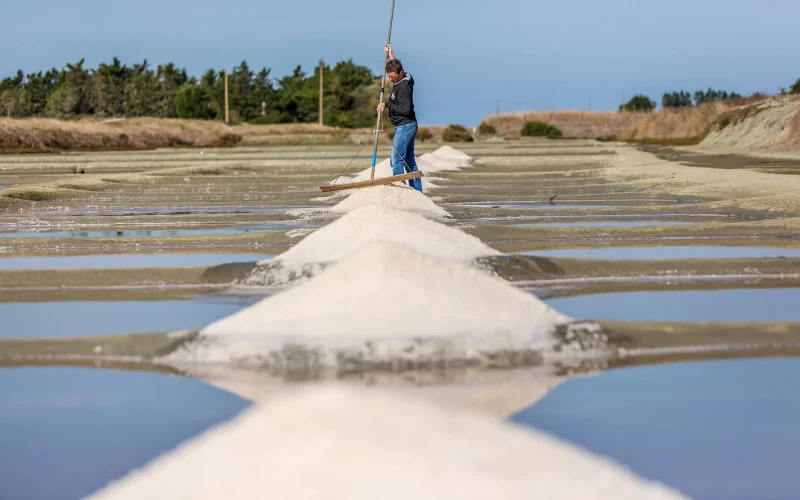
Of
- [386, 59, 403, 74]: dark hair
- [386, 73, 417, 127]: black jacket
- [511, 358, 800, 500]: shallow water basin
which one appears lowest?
[511, 358, 800, 500]: shallow water basin

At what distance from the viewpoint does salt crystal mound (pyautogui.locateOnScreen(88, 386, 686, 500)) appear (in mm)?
2121

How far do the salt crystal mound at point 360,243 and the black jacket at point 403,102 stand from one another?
10.4ft

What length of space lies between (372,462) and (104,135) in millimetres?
28509

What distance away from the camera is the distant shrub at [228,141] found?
1319 inches

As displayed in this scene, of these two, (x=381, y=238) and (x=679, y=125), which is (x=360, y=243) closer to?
(x=381, y=238)

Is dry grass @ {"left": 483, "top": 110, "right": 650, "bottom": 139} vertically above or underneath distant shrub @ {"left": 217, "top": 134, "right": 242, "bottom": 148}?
above

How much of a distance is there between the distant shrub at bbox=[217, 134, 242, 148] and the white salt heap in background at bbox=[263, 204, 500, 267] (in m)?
28.0

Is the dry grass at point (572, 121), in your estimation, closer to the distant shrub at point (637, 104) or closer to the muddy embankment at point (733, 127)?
the distant shrub at point (637, 104)

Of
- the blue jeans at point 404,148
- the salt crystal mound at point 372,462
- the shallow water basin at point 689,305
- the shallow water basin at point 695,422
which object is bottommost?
the shallow water basin at point 695,422

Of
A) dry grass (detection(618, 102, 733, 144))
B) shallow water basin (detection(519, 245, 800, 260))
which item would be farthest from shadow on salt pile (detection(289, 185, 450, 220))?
dry grass (detection(618, 102, 733, 144))

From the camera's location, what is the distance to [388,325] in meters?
3.65

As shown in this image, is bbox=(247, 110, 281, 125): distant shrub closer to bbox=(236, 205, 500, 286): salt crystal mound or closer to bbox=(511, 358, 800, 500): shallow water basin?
bbox=(236, 205, 500, 286): salt crystal mound

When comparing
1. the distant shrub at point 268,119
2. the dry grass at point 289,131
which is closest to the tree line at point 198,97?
the distant shrub at point 268,119

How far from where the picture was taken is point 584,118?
168 ft
